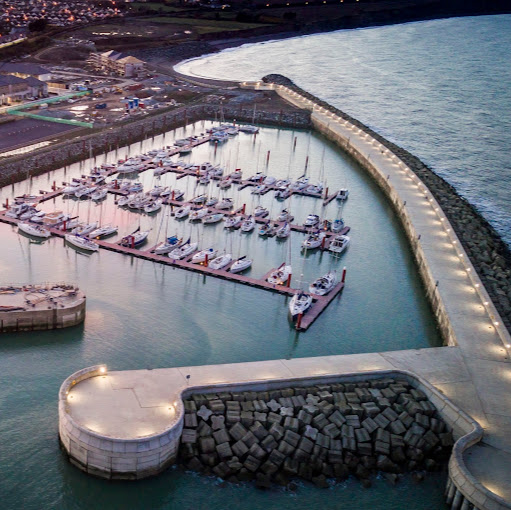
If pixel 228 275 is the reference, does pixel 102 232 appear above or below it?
above

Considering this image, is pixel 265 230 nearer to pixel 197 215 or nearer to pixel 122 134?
pixel 197 215

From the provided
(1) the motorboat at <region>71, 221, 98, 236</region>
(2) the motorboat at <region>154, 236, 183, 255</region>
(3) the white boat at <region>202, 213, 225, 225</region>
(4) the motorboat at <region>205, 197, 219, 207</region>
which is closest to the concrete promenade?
(3) the white boat at <region>202, 213, 225, 225</region>

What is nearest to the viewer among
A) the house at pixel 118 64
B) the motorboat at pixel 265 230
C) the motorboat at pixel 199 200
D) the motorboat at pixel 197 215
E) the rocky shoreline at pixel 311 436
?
the rocky shoreline at pixel 311 436

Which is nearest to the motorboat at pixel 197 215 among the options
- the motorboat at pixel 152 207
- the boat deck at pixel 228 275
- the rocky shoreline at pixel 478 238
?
the motorboat at pixel 152 207

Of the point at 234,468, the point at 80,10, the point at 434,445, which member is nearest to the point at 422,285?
the point at 434,445

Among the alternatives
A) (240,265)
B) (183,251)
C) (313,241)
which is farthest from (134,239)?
(313,241)

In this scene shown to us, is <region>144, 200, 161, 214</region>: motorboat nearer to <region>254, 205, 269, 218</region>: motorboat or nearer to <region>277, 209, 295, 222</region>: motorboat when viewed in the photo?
<region>254, 205, 269, 218</region>: motorboat

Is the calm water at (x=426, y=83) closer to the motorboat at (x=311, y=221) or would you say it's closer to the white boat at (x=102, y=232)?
the motorboat at (x=311, y=221)
